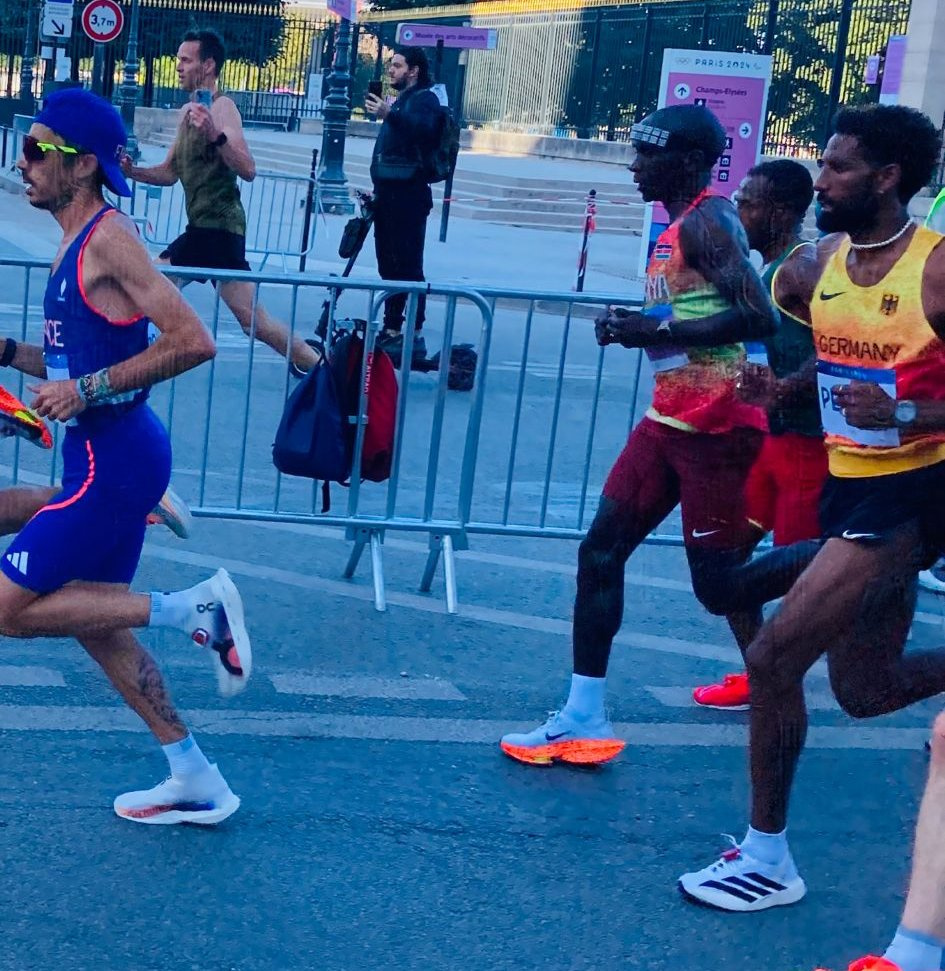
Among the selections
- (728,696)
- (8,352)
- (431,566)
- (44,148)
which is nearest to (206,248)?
(431,566)

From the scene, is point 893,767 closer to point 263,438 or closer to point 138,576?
point 138,576

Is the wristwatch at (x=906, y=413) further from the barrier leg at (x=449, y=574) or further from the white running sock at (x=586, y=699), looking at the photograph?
the barrier leg at (x=449, y=574)

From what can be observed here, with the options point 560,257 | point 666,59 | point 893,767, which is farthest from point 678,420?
→ point 560,257

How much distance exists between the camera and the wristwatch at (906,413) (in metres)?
3.77

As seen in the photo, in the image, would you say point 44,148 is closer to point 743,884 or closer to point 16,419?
point 16,419

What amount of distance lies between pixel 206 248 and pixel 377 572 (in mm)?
4486

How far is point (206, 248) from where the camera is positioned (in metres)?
10.3

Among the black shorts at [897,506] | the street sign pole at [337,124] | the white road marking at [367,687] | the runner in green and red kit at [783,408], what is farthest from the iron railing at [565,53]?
the black shorts at [897,506]

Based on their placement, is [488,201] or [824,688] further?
[488,201]

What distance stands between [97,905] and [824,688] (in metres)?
2.92

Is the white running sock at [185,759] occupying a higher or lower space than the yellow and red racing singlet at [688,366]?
lower

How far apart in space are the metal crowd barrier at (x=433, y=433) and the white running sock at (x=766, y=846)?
95.5 inches

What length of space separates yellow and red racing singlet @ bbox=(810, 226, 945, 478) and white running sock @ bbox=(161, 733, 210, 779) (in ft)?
5.52

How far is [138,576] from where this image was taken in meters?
6.45
